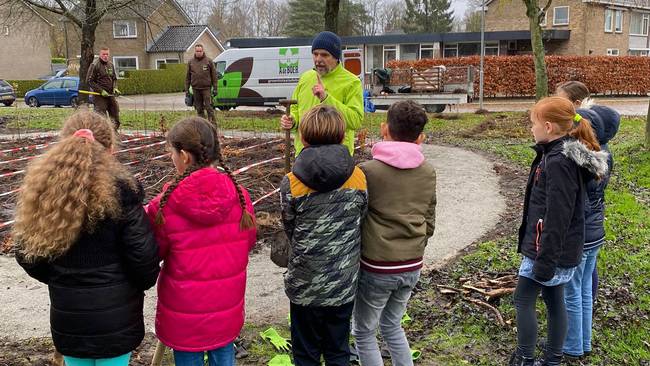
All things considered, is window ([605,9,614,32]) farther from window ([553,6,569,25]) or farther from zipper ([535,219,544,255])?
zipper ([535,219,544,255])

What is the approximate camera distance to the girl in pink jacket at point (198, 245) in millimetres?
2625

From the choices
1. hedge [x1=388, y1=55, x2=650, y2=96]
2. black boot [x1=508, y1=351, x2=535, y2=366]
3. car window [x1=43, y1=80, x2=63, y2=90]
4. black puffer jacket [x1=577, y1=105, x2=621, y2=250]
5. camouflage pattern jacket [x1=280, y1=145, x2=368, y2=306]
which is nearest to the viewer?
camouflage pattern jacket [x1=280, y1=145, x2=368, y2=306]

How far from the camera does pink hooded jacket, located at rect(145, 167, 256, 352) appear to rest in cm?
262

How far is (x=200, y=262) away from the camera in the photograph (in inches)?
106

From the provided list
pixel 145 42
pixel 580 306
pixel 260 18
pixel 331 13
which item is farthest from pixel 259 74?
pixel 260 18

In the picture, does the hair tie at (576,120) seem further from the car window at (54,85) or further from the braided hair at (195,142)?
the car window at (54,85)

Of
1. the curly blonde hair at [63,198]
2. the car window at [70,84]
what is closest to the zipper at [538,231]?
the curly blonde hair at [63,198]

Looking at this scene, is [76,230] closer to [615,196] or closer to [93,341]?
[93,341]

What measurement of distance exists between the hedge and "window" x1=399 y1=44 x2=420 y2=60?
975 centimetres

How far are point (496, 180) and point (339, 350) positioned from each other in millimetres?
6993

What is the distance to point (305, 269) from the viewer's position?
2.90 meters

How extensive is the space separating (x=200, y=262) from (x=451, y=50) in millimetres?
38789

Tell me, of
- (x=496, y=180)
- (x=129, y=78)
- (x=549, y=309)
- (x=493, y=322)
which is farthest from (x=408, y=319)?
(x=129, y=78)

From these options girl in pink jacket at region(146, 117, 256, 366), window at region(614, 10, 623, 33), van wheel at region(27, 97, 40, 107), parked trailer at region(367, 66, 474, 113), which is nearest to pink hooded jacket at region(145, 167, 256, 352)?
girl in pink jacket at region(146, 117, 256, 366)
